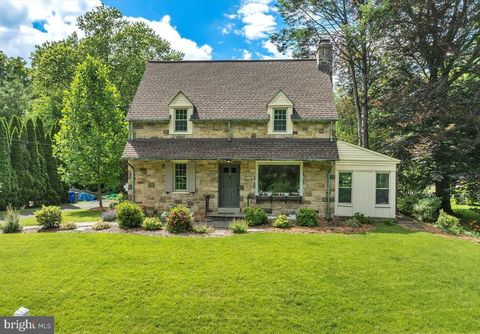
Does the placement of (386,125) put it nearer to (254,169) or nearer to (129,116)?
(254,169)

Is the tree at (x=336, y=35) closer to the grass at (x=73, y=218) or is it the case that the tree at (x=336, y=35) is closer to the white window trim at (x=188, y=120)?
the white window trim at (x=188, y=120)

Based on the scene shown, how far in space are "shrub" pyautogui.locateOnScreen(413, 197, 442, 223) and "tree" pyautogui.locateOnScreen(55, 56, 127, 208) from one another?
19.3 meters

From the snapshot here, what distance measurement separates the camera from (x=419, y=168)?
63.0ft

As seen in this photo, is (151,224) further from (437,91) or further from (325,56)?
(437,91)

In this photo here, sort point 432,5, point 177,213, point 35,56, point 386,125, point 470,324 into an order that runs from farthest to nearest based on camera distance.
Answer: point 35,56
point 386,125
point 432,5
point 177,213
point 470,324

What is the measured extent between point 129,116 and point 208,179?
5552 millimetres

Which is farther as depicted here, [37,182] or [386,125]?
[37,182]

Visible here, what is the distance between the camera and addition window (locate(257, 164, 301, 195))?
15.2 m

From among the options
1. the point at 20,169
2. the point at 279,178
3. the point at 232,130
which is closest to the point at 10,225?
the point at 232,130

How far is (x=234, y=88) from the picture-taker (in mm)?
17312

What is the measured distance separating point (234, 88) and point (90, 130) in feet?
33.6

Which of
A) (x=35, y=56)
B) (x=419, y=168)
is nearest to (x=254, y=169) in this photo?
(x=419, y=168)

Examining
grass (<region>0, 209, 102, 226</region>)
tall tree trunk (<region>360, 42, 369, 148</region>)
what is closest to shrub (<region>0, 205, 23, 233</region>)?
grass (<region>0, 209, 102, 226</region>)

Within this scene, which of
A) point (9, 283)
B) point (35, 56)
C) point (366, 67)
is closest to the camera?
point (9, 283)
